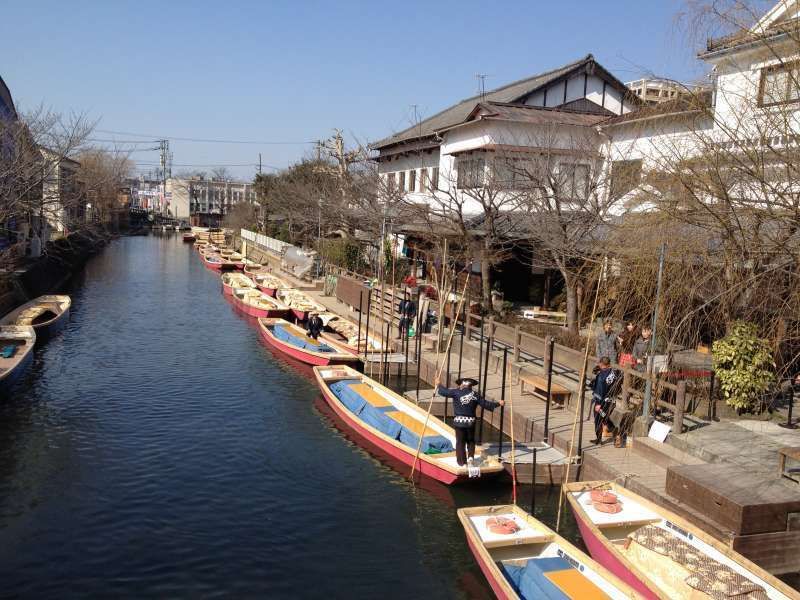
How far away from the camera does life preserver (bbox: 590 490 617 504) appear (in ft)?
34.6

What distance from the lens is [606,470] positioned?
12289 millimetres

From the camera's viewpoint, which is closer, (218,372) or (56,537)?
(56,537)

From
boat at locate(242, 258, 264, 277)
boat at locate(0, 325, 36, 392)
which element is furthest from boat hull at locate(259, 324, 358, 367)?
boat at locate(242, 258, 264, 277)

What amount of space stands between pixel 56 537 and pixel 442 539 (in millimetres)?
6152

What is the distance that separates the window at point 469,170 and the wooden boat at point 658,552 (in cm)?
1695

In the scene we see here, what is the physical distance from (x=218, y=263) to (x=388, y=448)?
41494 millimetres

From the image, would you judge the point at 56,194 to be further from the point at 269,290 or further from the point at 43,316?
the point at 269,290

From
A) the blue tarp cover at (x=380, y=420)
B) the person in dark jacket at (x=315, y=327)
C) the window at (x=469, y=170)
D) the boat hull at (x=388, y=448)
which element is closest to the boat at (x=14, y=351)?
the boat hull at (x=388, y=448)

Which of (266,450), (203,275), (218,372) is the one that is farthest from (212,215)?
(266,450)

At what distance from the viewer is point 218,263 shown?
5344 centimetres

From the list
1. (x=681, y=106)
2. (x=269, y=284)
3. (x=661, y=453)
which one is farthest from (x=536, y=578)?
(x=269, y=284)

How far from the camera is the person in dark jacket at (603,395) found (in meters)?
13.5

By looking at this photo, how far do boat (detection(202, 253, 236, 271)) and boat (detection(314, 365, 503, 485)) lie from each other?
→ 34950 millimetres

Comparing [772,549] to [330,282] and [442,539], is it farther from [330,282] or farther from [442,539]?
[330,282]
